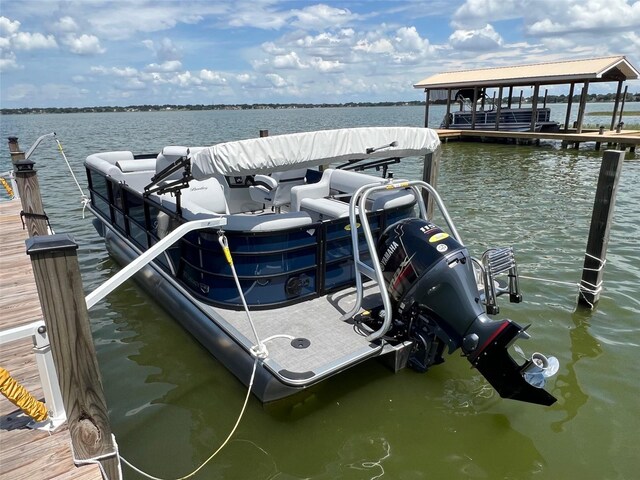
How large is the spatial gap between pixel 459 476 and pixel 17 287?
509 cm

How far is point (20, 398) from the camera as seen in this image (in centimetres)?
252

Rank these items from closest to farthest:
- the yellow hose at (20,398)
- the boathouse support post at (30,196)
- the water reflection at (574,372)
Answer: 1. the yellow hose at (20,398)
2. the water reflection at (574,372)
3. the boathouse support post at (30,196)

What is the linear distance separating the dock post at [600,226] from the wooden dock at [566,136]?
57.4 ft

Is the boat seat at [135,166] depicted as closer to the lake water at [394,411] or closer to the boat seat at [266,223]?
the lake water at [394,411]

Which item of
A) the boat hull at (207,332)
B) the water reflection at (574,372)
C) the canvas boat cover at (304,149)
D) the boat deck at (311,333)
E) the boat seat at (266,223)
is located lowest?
the water reflection at (574,372)

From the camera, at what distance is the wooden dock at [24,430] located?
8.29 feet

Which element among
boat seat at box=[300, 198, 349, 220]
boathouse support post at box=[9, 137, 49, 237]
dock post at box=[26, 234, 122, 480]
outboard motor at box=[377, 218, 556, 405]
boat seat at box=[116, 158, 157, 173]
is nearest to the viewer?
dock post at box=[26, 234, 122, 480]

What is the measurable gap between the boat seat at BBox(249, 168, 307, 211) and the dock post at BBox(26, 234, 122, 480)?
189 inches

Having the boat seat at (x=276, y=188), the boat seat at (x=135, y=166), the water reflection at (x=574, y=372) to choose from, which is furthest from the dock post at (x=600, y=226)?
the boat seat at (x=135, y=166)

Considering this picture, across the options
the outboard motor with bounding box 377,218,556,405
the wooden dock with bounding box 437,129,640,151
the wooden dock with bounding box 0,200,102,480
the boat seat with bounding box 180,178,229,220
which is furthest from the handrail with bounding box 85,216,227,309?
the wooden dock with bounding box 437,129,640,151

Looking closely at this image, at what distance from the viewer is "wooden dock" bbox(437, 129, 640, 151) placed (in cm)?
2030

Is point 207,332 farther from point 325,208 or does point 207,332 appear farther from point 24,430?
point 24,430

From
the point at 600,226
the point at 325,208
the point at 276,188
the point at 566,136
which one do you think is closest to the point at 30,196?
the point at 276,188

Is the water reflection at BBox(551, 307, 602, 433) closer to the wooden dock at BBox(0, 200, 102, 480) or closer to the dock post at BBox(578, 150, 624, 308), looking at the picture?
the dock post at BBox(578, 150, 624, 308)
